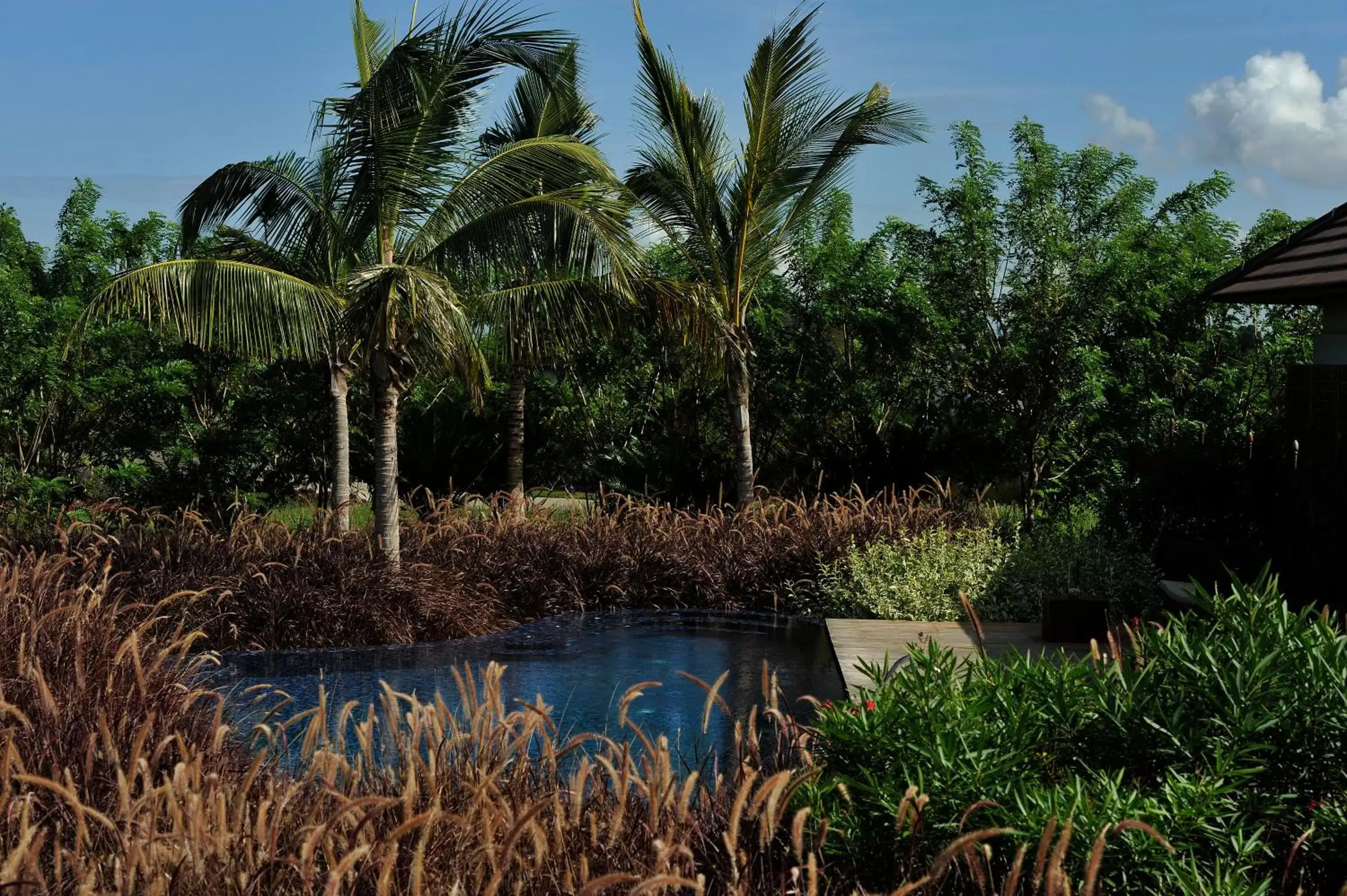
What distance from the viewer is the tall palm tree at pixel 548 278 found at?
47.5 ft

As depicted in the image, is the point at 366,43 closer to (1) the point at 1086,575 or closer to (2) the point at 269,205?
(2) the point at 269,205

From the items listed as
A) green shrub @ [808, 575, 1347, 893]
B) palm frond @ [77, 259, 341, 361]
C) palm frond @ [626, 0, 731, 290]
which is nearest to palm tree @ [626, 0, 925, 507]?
palm frond @ [626, 0, 731, 290]

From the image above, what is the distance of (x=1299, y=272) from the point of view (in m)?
9.95

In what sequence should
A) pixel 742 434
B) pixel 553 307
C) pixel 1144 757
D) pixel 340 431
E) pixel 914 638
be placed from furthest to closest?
pixel 742 434, pixel 340 431, pixel 553 307, pixel 914 638, pixel 1144 757

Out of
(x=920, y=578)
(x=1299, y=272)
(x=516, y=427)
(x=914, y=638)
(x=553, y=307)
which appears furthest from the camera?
(x=516, y=427)

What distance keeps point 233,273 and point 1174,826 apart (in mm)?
11173

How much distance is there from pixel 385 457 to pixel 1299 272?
8.28 meters

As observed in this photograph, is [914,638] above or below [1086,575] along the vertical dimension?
below

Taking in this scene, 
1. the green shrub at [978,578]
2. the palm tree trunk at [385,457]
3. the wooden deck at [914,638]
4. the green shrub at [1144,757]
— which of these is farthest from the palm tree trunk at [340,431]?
the green shrub at [1144,757]

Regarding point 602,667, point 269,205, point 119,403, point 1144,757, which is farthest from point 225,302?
point 1144,757

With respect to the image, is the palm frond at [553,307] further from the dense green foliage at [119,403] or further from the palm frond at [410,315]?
the dense green foliage at [119,403]

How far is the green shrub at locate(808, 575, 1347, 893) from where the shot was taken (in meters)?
3.66

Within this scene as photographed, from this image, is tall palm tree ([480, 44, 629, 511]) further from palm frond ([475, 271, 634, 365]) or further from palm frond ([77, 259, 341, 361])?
palm frond ([77, 259, 341, 361])

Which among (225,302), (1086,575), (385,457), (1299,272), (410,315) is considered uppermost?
(225,302)
